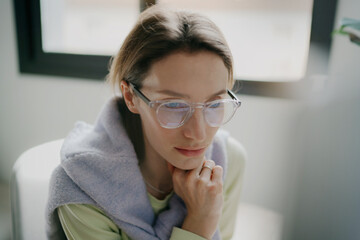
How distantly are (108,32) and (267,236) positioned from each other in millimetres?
1361

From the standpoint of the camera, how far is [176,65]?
69 cm

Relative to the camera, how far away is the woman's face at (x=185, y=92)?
0.69 meters

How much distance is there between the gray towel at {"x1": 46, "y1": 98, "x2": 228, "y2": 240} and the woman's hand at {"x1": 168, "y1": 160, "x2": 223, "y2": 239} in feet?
0.21

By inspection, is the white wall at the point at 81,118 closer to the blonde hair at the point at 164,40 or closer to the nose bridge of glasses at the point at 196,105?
the blonde hair at the point at 164,40

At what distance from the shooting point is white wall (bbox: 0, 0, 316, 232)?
1.34 m

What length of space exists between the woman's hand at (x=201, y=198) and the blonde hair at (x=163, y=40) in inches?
11.5

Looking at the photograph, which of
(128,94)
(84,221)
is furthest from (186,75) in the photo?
(84,221)

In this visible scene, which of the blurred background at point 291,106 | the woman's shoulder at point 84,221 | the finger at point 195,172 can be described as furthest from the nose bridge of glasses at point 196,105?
the blurred background at point 291,106

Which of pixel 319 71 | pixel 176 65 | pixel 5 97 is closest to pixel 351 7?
pixel 319 71

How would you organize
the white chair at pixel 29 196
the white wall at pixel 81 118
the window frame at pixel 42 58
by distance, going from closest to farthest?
the white chair at pixel 29 196 → the white wall at pixel 81 118 → the window frame at pixel 42 58

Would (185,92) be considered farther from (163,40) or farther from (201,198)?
(201,198)

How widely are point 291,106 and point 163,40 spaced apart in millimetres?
797

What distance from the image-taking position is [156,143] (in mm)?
812

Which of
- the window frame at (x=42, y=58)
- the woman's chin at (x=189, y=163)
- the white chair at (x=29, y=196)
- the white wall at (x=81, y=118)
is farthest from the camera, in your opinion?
the window frame at (x=42, y=58)
